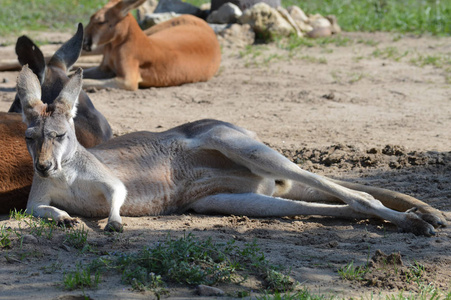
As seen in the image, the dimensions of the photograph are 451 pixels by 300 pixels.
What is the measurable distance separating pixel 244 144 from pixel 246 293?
5.70ft

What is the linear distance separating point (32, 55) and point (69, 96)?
1433mm

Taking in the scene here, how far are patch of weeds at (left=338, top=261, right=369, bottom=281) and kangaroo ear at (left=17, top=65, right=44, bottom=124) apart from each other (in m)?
2.04

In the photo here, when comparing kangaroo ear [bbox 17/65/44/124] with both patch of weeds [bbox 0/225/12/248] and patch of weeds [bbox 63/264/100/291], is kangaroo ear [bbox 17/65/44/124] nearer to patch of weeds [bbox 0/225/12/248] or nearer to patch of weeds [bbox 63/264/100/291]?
patch of weeds [bbox 0/225/12/248]

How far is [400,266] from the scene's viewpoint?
11.2 feet

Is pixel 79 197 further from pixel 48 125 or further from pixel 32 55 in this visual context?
pixel 32 55

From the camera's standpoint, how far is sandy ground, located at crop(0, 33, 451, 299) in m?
3.31

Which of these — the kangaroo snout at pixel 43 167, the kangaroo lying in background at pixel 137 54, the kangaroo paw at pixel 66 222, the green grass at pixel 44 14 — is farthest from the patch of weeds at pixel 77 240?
the green grass at pixel 44 14

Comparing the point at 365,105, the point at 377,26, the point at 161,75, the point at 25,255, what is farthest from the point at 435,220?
the point at 377,26

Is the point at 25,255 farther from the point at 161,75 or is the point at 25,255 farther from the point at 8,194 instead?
the point at 161,75

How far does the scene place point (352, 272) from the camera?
329 centimetres

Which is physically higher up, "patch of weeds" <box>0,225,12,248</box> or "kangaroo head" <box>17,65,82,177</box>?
"kangaroo head" <box>17,65,82,177</box>

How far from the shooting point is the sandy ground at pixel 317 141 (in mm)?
3314

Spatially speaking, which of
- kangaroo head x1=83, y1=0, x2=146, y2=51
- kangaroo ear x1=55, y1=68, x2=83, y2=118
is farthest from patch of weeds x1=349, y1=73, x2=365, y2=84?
kangaroo ear x1=55, y1=68, x2=83, y2=118

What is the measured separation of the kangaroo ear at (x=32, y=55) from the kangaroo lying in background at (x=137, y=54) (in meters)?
2.85
